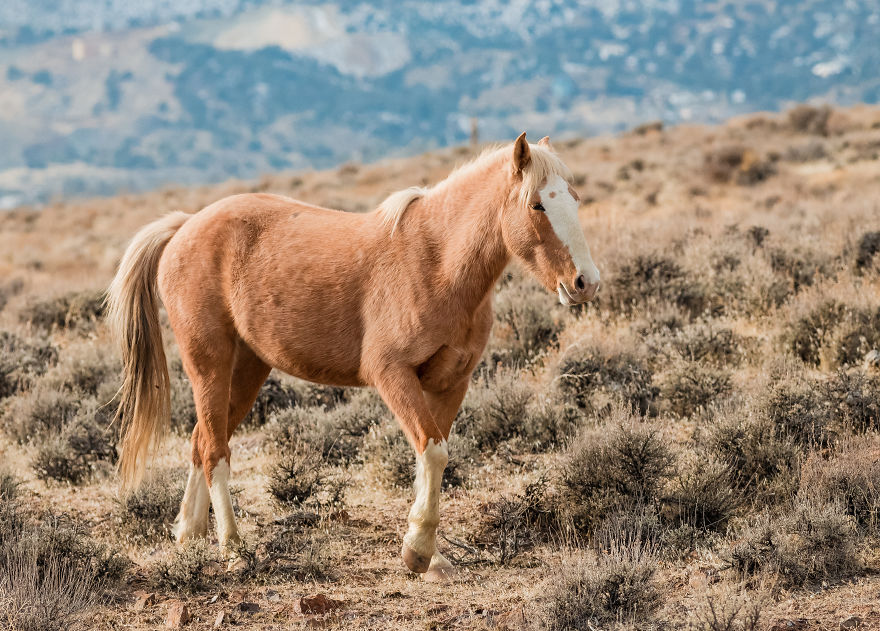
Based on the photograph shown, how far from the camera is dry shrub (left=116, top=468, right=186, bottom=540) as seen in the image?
6059mm

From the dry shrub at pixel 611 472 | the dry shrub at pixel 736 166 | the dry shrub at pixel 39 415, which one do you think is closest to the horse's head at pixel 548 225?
the dry shrub at pixel 611 472

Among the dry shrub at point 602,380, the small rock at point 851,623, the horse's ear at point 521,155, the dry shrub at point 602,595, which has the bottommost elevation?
the dry shrub at point 602,380

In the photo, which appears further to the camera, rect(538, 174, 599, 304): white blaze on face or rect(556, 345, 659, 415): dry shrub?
rect(556, 345, 659, 415): dry shrub

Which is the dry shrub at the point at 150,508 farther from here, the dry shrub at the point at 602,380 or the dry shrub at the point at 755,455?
the dry shrub at the point at 755,455

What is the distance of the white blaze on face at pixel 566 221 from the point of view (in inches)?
183

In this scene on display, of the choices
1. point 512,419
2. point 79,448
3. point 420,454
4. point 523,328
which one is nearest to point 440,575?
point 420,454

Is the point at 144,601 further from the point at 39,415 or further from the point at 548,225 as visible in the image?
the point at 39,415

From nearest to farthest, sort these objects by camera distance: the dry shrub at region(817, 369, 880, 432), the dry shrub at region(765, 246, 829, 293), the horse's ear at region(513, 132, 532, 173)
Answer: the horse's ear at region(513, 132, 532, 173)
the dry shrub at region(817, 369, 880, 432)
the dry shrub at region(765, 246, 829, 293)

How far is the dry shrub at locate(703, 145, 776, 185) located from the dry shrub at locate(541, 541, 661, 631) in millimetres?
21324

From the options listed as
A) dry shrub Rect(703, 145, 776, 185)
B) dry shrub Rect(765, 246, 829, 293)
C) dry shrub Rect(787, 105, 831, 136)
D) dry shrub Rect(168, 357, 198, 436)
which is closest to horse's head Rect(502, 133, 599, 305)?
dry shrub Rect(168, 357, 198, 436)

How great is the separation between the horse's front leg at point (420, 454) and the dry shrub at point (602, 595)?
2.39ft

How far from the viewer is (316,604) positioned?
4.68m

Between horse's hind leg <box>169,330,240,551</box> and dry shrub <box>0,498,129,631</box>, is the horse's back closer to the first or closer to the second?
horse's hind leg <box>169,330,240,551</box>

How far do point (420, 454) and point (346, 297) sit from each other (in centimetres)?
100
